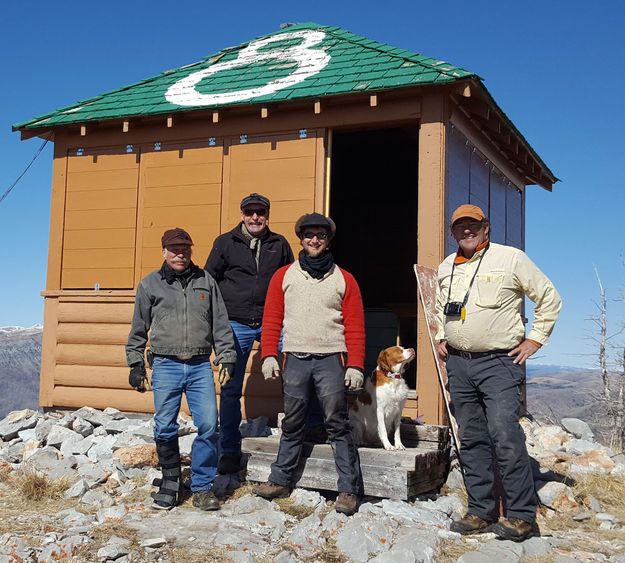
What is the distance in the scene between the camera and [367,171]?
1293cm

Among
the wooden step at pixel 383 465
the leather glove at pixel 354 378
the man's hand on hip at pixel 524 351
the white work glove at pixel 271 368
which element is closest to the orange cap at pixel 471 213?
the man's hand on hip at pixel 524 351

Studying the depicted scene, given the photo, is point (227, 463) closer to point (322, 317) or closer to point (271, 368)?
point (271, 368)

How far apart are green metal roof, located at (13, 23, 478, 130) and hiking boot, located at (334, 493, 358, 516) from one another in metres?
4.39

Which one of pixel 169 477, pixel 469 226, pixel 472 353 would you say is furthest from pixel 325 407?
pixel 469 226

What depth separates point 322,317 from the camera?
16.6 ft

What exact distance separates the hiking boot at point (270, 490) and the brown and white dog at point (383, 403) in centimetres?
90

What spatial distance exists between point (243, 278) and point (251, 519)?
2.12 m

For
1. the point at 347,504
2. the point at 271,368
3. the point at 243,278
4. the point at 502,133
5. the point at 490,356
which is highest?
the point at 502,133

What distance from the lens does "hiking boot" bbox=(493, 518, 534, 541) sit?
4387 millimetres

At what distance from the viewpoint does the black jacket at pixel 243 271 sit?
231 inches

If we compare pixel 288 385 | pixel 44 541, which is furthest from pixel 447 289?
pixel 44 541

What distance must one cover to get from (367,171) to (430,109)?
5679mm

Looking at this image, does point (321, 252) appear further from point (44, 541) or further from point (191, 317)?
point (44, 541)

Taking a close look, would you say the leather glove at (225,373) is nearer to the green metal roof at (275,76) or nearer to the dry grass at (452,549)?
the dry grass at (452,549)
